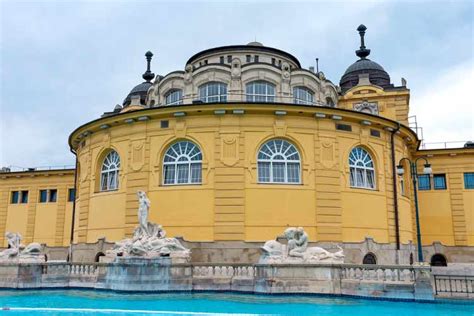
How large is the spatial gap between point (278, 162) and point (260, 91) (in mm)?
6625

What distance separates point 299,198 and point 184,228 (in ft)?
17.7

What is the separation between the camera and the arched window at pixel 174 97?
85.7ft

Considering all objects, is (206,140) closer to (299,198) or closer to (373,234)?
(299,198)

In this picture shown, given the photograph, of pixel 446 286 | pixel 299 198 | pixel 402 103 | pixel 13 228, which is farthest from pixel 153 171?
pixel 13 228

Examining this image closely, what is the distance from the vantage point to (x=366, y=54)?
3547 centimetres

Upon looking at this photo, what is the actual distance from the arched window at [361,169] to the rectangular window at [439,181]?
825 centimetres

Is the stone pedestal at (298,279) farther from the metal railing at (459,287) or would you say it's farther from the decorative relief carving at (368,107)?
the decorative relief carving at (368,107)

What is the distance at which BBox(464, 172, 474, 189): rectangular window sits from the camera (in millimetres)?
27344

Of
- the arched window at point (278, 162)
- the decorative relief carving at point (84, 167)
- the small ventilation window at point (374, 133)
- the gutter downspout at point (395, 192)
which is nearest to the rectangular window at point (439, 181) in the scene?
the gutter downspout at point (395, 192)

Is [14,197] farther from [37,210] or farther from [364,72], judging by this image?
[364,72]

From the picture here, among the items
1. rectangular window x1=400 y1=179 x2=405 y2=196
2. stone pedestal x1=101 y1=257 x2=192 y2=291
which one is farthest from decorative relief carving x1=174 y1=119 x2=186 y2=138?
rectangular window x1=400 y1=179 x2=405 y2=196

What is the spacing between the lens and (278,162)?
20.0 meters

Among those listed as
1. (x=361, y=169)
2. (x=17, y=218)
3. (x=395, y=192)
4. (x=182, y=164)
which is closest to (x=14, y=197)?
(x=17, y=218)

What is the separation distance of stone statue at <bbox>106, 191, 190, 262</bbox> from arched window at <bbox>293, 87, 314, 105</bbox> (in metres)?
12.3
